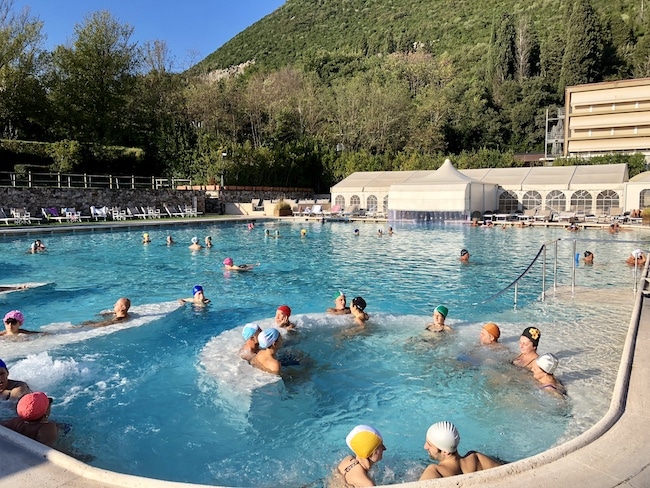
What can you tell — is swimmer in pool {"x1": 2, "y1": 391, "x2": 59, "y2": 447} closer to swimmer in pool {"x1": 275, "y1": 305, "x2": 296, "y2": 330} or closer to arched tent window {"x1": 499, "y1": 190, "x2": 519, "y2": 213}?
swimmer in pool {"x1": 275, "y1": 305, "x2": 296, "y2": 330}

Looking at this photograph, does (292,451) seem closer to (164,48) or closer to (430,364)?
(430,364)

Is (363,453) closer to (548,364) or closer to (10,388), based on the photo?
(548,364)

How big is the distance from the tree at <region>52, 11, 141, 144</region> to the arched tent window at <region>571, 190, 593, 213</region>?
29438 mm

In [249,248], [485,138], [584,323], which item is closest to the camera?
[584,323]

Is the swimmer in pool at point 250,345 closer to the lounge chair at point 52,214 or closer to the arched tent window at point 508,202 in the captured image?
the lounge chair at point 52,214

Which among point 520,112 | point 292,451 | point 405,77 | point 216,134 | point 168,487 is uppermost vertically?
point 405,77

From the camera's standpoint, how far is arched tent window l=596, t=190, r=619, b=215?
84.8 ft

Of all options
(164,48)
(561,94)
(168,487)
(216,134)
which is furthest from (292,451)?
(561,94)

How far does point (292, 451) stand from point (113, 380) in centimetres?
276

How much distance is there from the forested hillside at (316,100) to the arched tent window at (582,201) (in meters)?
8.30

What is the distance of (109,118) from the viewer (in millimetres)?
35812

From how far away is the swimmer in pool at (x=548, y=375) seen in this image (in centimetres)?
548

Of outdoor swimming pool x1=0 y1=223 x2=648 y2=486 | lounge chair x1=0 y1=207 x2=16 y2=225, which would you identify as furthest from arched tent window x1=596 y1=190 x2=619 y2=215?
lounge chair x1=0 y1=207 x2=16 y2=225

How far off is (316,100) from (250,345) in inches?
→ 1684
